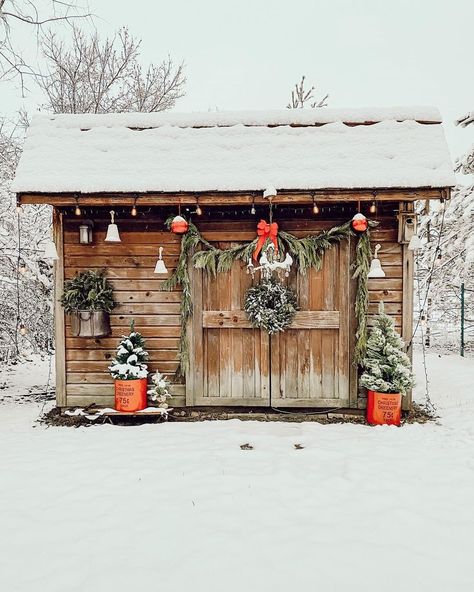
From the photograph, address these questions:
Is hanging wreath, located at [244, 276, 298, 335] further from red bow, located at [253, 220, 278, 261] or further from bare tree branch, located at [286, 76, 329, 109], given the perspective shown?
bare tree branch, located at [286, 76, 329, 109]

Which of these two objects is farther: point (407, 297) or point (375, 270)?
point (407, 297)

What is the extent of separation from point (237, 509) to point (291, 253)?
3236 millimetres

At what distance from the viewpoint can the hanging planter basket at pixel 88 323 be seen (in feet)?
18.3

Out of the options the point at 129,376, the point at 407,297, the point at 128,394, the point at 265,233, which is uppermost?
the point at 265,233

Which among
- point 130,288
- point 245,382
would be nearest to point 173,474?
point 245,382

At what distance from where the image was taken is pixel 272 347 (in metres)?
5.83

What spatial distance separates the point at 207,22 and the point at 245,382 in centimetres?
6786

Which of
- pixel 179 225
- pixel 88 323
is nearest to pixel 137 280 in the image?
pixel 88 323

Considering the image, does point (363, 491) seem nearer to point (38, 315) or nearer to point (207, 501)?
point (207, 501)

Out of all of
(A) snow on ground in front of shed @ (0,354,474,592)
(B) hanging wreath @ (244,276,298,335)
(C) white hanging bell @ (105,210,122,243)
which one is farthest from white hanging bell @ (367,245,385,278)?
(C) white hanging bell @ (105,210,122,243)

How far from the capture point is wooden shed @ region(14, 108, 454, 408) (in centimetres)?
556

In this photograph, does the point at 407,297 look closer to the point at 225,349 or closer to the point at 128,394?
the point at 225,349

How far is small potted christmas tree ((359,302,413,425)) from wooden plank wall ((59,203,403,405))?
6.80 ft

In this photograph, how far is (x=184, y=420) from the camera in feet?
Result: 18.7
